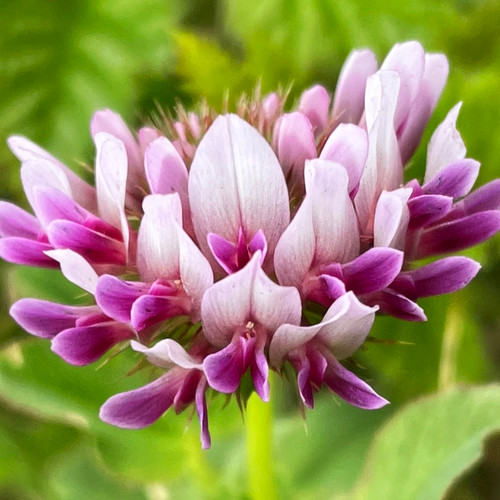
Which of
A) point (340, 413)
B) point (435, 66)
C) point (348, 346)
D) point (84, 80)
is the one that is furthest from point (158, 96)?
point (348, 346)

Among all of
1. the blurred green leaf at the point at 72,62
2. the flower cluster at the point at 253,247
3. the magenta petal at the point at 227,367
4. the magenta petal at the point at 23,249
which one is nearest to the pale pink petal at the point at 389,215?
the flower cluster at the point at 253,247

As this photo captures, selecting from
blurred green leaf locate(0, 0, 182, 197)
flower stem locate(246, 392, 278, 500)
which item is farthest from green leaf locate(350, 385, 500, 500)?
blurred green leaf locate(0, 0, 182, 197)

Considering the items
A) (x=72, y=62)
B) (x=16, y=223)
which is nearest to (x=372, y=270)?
(x=16, y=223)

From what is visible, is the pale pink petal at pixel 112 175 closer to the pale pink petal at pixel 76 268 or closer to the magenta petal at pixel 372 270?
the pale pink petal at pixel 76 268

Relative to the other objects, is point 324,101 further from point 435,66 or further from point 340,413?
point 340,413

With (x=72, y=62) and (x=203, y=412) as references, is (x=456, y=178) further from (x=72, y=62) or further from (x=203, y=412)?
(x=72, y=62)
